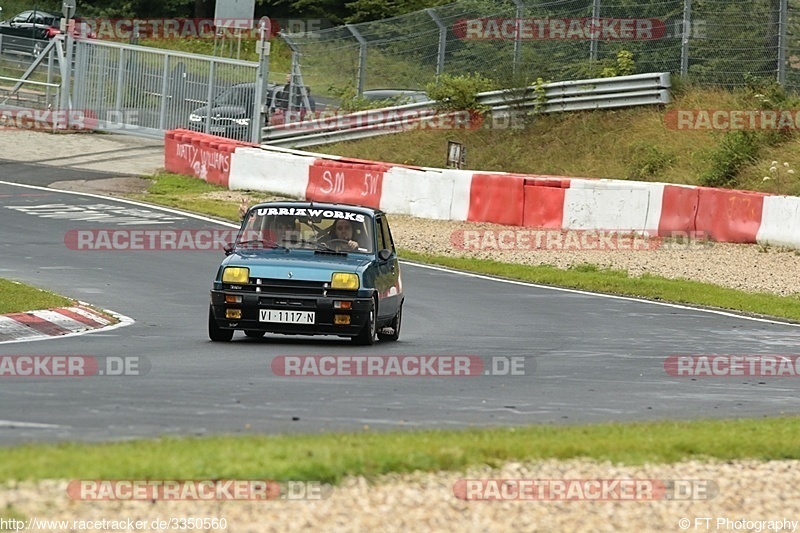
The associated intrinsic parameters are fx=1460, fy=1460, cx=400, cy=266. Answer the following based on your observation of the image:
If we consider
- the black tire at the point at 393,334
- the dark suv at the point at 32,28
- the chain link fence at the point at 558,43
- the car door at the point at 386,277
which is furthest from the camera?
the dark suv at the point at 32,28

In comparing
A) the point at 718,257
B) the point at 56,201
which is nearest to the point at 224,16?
the point at 56,201

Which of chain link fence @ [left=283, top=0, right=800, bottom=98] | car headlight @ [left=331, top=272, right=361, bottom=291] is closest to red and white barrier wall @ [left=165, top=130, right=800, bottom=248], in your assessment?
chain link fence @ [left=283, top=0, right=800, bottom=98]

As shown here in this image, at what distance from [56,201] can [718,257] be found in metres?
12.9

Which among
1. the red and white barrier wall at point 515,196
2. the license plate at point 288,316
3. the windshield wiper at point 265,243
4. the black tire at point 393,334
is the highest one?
the red and white barrier wall at point 515,196

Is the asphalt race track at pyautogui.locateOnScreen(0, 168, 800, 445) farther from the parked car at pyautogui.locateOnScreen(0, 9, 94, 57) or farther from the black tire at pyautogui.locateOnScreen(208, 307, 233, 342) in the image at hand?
Answer: the parked car at pyautogui.locateOnScreen(0, 9, 94, 57)

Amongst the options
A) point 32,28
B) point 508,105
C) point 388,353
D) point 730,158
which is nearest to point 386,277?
point 388,353

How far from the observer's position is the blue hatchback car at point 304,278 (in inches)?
544

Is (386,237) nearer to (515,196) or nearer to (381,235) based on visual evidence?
(381,235)

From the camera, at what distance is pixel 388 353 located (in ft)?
45.1

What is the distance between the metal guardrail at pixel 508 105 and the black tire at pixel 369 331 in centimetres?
1966

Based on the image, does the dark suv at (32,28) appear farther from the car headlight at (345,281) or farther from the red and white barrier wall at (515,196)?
the car headlight at (345,281)

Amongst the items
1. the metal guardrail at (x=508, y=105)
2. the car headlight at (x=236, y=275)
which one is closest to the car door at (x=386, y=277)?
the car headlight at (x=236, y=275)

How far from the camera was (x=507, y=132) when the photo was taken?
34500 millimetres

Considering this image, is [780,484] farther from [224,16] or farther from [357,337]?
[224,16]
